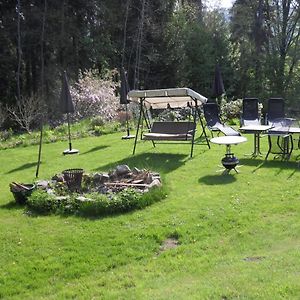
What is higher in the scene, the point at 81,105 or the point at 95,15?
the point at 95,15

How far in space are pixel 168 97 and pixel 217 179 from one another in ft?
9.89

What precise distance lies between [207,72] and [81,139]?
1132cm

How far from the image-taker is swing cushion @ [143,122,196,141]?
907 centimetres

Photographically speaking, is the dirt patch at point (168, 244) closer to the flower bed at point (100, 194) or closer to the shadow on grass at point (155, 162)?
the flower bed at point (100, 194)

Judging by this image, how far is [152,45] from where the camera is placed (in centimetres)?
2114

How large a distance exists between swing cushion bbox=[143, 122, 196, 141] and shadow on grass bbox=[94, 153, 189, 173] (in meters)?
0.39

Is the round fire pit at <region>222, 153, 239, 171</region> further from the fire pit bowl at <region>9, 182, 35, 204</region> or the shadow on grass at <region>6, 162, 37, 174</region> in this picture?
the shadow on grass at <region>6, 162, 37, 174</region>

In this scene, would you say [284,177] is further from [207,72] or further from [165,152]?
[207,72]

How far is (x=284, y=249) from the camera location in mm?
4109

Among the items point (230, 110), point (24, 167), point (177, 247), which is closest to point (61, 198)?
point (177, 247)

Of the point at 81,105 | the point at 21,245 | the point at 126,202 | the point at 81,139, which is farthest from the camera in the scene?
the point at 81,105

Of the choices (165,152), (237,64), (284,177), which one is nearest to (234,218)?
(284,177)

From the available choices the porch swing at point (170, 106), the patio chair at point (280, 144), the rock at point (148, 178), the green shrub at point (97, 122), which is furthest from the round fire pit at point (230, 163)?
the green shrub at point (97, 122)

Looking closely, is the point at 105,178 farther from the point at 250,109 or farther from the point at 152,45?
the point at 152,45
